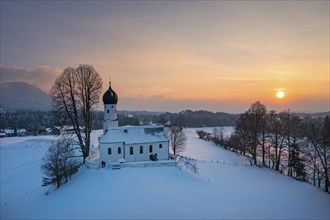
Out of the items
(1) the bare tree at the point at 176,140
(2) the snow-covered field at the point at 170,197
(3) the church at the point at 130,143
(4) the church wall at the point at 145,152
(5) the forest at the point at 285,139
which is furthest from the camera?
(1) the bare tree at the point at 176,140

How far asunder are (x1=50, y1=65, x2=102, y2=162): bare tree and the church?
215 cm

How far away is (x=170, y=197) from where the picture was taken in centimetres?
2192

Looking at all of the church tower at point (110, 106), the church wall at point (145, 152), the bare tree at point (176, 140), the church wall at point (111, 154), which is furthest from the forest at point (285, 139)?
the church tower at point (110, 106)

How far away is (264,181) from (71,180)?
1898 centimetres

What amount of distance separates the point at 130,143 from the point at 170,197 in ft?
35.7

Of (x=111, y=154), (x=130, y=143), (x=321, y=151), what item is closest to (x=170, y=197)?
(x=130, y=143)

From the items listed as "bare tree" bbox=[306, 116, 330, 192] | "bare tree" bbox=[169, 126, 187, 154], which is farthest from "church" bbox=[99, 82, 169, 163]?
"bare tree" bbox=[169, 126, 187, 154]

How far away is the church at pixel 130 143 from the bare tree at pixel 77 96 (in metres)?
2.15

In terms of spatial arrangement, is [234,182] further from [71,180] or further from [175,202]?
[71,180]

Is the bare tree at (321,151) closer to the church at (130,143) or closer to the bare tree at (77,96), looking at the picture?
the church at (130,143)

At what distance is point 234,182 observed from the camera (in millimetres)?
27875

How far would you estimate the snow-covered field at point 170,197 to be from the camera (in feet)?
66.2

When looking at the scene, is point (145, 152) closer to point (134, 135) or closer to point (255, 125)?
point (134, 135)

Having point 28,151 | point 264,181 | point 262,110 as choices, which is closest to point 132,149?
point 264,181
